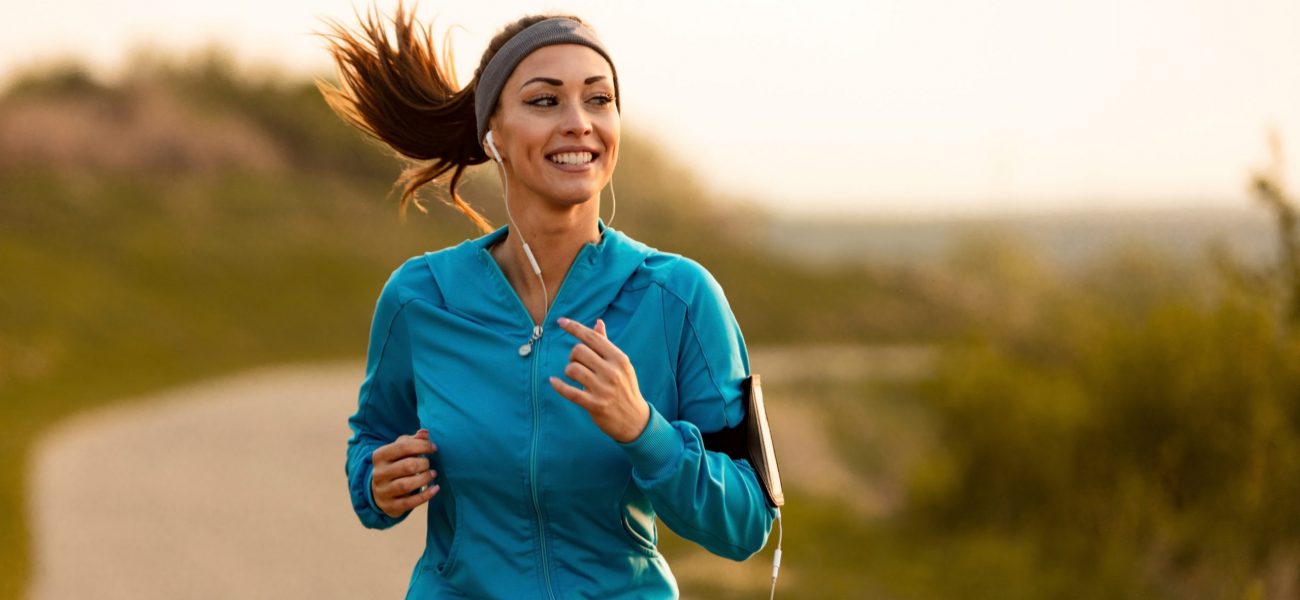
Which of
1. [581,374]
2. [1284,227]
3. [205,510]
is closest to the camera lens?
[581,374]

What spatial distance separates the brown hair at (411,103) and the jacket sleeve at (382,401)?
0.39 meters

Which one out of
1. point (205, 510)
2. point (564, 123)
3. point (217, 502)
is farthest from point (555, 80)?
point (217, 502)

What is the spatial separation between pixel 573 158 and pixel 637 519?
0.63 m

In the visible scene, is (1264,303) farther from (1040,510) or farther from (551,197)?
(551,197)

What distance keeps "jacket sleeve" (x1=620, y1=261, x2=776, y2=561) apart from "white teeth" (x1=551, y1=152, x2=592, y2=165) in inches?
10.3

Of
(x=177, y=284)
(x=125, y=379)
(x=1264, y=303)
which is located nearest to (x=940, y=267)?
(x=177, y=284)

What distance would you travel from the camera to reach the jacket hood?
9.24 feet

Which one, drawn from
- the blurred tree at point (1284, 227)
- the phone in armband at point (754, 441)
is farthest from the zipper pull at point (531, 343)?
the blurred tree at point (1284, 227)

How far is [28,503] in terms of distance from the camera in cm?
1208

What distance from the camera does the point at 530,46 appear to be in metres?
2.88

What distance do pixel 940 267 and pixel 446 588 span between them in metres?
43.2

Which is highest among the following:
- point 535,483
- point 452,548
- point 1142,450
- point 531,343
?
point 531,343

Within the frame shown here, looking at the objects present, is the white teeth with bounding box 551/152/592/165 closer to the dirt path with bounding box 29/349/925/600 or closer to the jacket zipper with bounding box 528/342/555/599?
the jacket zipper with bounding box 528/342/555/599

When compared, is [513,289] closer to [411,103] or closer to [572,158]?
[572,158]
